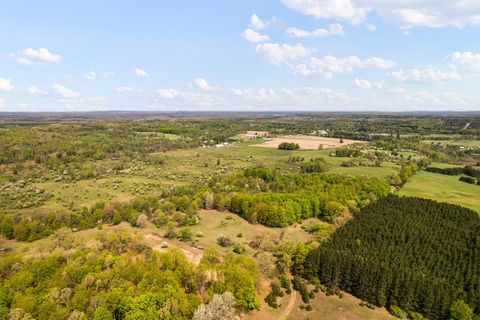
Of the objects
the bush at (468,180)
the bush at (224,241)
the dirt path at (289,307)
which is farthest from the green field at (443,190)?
the dirt path at (289,307)

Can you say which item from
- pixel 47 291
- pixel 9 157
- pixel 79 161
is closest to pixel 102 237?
A: pixel 47 291

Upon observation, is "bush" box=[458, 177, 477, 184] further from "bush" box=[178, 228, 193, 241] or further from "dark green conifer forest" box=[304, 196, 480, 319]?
"bush" box=[178, 228, 193, 241]

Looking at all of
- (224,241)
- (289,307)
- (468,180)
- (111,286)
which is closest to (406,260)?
(289,307)

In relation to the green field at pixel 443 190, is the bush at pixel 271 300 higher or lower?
lower

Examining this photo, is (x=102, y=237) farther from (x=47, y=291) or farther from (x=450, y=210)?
(x=450, y=210)

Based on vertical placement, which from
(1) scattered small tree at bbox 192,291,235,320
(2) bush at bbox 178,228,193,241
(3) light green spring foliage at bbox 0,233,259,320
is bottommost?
(2) bush at bbox 178,228,193,241

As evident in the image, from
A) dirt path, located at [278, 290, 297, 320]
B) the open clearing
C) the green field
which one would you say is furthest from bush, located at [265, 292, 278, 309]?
the green field

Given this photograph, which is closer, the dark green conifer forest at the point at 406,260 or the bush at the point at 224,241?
the dark green conifer forest at the point at 406,260

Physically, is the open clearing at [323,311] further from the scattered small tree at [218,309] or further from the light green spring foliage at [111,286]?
the scattered small tree at [218,309]
